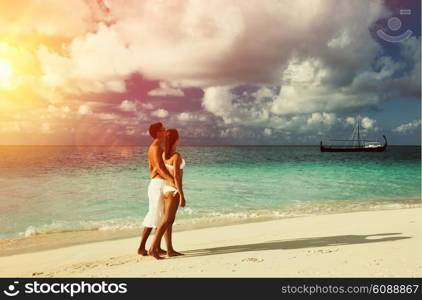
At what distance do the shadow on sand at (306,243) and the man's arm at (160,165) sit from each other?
1.90 m

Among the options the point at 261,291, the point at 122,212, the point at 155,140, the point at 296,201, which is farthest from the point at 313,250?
the point at 296,201

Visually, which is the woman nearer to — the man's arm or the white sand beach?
the man's arm

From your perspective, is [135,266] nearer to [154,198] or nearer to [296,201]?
[154,198]

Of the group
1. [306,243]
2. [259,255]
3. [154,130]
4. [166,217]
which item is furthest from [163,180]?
[306,243]

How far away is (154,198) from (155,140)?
3.83ft

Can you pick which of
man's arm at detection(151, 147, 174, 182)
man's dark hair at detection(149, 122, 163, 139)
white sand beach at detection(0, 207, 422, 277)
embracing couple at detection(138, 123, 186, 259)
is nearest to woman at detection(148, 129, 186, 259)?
embracing couple at detection(138, 123, 186, 259)

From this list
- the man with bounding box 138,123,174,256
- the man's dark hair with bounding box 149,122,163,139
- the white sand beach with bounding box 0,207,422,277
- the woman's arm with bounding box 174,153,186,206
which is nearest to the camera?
the white sand beach with bounding box 0,207,422,277

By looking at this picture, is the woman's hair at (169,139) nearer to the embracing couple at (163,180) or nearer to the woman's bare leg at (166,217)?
the embracing couple at (163,180)

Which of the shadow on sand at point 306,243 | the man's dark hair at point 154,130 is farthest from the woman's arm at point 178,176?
the shadow on sand at point 306,243

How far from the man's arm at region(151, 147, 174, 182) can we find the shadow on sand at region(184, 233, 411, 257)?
1905mm

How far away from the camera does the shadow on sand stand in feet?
24.5

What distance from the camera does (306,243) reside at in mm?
8000

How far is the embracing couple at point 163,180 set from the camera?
253 inches

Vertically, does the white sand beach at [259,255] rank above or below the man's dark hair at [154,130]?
below
